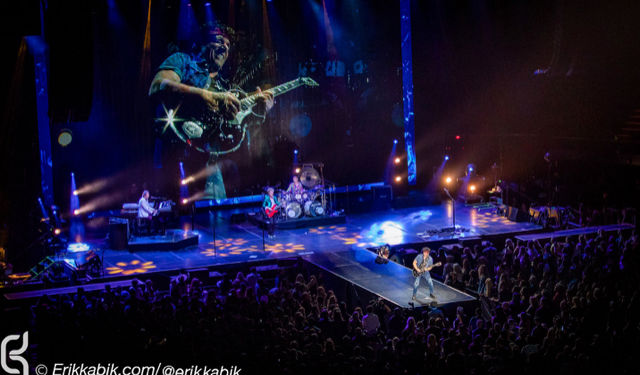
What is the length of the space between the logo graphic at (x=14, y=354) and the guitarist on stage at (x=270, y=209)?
906 cm

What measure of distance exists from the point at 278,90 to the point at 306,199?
369 centimetres

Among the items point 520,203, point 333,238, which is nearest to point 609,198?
point 520,203

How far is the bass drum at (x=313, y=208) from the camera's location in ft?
64.0

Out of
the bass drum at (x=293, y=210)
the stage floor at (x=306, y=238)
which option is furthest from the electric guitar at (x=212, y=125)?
the bass drum at (x=293, y=210)

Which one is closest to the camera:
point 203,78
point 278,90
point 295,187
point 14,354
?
point 14,354

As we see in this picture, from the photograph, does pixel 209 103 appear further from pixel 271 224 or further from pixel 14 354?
pixel 14 354

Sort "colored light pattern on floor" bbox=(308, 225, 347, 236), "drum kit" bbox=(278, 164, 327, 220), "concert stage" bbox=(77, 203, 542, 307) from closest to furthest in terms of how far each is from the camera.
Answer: "concert stage" bbox=(77, 203, 542, 307), "colored light pattern on floor" bbox=(308, 225, 347, 236), "drum kit" bbox=(278, 164, 327, 220)

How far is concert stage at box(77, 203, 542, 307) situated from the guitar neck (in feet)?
10.8

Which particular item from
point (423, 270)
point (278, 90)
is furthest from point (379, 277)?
point (278, 90)

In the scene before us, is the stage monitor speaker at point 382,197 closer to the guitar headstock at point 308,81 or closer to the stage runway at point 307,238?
the stage runway at point 307,238

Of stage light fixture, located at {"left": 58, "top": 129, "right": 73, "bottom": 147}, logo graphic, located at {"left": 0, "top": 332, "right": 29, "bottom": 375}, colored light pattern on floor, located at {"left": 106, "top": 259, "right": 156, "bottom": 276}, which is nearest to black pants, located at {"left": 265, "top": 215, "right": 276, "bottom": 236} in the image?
colored light pattern on floor, located at {"left": 106, "top": 259, "right": 156, "bottom": 276}

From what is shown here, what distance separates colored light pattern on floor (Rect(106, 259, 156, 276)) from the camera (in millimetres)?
15055

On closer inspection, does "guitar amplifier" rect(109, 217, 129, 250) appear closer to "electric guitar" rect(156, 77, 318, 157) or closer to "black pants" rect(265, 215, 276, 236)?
"black pants" rect(265, 215, 276, 236)

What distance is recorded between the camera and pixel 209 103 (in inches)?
795
